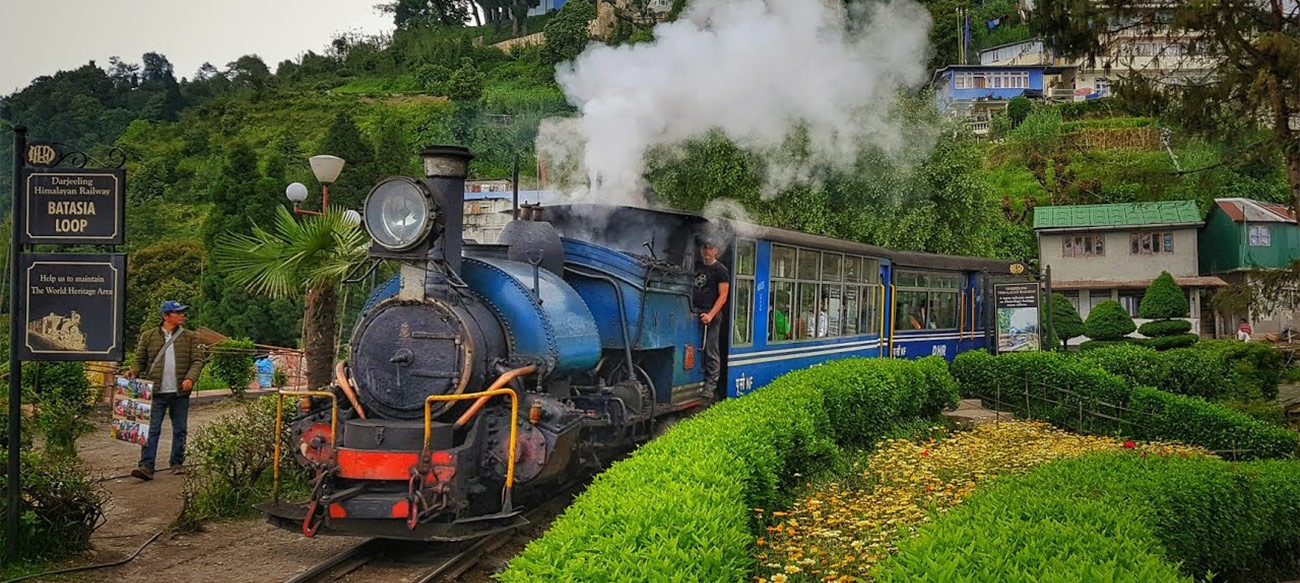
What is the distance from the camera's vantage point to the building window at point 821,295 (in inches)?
541

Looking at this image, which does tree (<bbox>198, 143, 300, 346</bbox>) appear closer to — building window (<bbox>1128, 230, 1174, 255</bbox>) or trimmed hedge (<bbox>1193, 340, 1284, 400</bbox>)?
trimmed hedge (<bbox>1193, 340, 1284, 400</bbox>)

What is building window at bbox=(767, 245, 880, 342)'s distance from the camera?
13.7 meters

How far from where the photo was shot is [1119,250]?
4434cm

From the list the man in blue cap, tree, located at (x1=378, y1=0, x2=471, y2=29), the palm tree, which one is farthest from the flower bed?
tree, located at (x1=378, y1=0, x2=471, y2=29)

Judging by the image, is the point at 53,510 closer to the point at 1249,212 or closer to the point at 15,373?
the point at 15,373

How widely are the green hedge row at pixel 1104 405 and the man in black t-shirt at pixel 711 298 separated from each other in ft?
25.2

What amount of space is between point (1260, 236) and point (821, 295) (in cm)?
3664

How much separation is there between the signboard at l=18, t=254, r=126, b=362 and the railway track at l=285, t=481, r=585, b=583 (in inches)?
89.7

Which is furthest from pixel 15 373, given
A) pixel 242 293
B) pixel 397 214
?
pixel 242 293

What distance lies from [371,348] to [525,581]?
4019 millimetres

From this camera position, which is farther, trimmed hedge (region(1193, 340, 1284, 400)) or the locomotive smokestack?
trimmed hedge (region(1193, 340, 1284, 400))

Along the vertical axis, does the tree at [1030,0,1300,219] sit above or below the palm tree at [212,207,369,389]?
above

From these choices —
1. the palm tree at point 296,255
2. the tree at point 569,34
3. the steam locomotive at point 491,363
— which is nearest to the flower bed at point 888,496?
the steam locomotive at point 491,363

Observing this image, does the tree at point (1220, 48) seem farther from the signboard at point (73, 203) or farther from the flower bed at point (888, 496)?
the signboard at point (73, 203)
